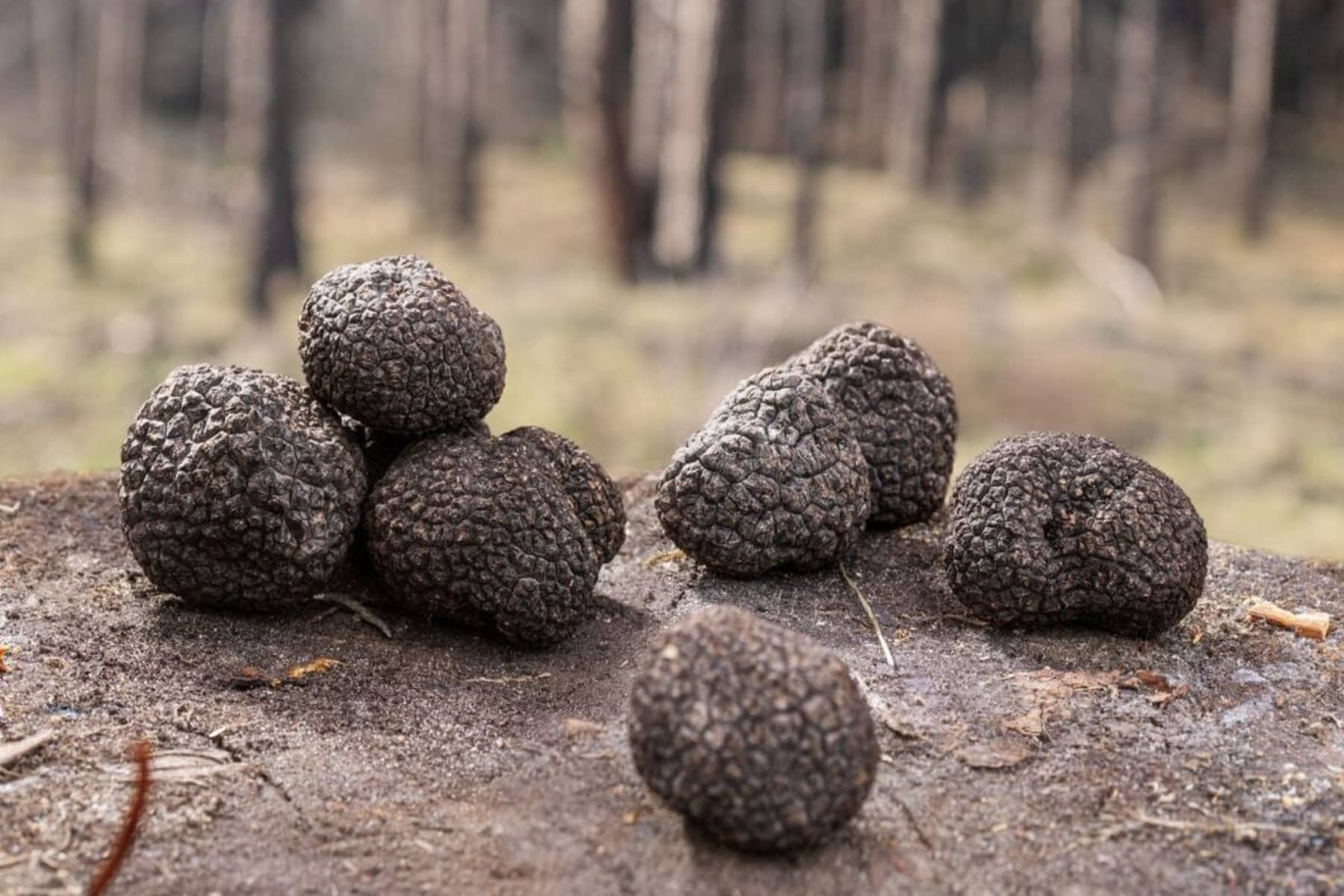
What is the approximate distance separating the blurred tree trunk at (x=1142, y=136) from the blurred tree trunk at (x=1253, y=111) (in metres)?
1.19

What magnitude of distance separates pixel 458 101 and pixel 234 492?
39.2 ft

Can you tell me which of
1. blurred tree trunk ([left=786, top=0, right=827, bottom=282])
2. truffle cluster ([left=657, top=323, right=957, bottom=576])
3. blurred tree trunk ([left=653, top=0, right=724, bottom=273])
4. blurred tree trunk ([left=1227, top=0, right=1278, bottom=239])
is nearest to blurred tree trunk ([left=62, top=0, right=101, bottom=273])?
blurred tree trunk ([left=653, top=0, right=724, bottom=273])

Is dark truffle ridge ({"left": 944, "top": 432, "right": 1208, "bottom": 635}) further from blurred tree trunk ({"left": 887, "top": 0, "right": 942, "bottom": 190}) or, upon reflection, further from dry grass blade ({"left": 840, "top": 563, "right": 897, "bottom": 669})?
blurred tree trunk ({"left": 887, "top": 0, "right": 942, "bottom": 190})

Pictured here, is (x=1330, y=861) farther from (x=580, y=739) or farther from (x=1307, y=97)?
(x=1307, y=97)

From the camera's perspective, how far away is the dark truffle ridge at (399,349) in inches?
148

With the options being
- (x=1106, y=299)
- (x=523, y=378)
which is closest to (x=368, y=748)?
(x=523, y=378)

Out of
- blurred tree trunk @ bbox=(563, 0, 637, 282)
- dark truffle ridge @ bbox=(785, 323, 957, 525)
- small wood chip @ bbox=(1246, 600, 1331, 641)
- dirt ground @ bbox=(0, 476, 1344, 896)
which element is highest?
blurred tree trunk @ bbox=(563, 0, 637, 282)

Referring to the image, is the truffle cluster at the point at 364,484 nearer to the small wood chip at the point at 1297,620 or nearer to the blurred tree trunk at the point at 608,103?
the small wood chip at the point at 1297,620

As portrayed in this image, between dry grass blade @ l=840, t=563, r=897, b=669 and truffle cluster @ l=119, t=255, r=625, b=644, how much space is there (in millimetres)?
823

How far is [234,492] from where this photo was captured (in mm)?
3656

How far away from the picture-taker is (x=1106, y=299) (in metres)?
12.2

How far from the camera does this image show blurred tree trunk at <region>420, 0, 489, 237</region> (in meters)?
14.7

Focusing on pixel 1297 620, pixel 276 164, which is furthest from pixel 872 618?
pixel 276 164

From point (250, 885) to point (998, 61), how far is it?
20.4 m
